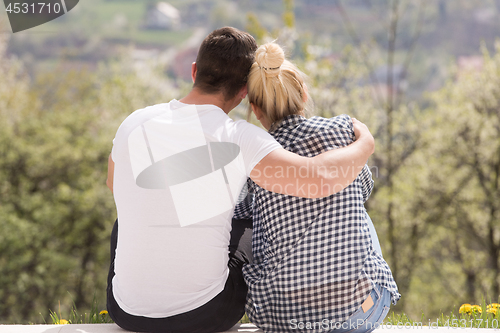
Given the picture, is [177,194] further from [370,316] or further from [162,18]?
[162,18]

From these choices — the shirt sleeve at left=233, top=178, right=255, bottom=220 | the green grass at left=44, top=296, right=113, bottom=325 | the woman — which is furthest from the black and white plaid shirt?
the green grass at left=44, top=296, right=113, bottom=325

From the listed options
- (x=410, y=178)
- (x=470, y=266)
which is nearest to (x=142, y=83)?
(x=410, y=178)

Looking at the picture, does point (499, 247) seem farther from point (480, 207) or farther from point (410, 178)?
point (410, 178)

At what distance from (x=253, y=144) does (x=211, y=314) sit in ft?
2.16

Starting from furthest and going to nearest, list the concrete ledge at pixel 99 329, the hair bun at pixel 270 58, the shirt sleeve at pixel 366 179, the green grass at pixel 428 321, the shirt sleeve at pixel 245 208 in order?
the green grass at pixel 428 321, the shirt sleeve at pixel 245 208, the concrete ledge at pixel 99 329, the shirt sleeve at pixel 366 179, the hair bun at pixel 270 58

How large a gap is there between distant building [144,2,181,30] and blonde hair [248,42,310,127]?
29.4 m

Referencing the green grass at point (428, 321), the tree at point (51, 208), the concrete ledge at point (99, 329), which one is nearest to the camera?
the concrete ledge at point (99, 329)

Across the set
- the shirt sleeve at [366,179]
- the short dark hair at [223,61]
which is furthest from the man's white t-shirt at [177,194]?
the shirt sleeve at [366,179]

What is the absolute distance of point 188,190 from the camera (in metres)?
1.51

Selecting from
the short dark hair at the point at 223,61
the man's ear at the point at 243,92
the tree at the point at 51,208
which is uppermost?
the short dark hair at the point at 223,61

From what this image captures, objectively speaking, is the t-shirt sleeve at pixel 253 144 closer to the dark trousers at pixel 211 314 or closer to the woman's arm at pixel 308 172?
the woman's arm at pixel 308 172

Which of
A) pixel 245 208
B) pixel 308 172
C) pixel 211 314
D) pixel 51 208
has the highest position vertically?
pixel 308 172

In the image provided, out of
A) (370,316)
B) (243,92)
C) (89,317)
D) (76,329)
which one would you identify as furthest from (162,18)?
(370,316)

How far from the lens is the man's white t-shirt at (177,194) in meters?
1.50
